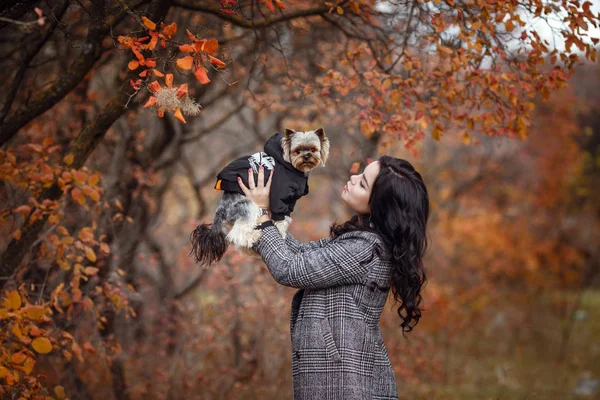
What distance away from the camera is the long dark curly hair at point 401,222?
10.7ft

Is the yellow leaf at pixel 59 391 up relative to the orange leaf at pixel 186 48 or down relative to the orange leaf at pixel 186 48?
down

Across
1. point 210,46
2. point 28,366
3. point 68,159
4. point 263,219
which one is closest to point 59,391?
point 28,366

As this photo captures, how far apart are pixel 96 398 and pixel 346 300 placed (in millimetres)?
4083

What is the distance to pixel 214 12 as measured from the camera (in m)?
4.04

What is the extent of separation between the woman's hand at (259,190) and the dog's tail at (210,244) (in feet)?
0.88

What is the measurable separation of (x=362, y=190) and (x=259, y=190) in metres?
0.63

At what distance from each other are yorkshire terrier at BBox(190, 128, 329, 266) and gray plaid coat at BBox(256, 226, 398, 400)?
0.17m

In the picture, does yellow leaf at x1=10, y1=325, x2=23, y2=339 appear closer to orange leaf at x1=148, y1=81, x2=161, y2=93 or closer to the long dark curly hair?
orange leaf at x1=148, y1=81, x2=161, y2=93

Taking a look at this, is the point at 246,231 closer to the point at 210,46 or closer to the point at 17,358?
the point at 210,46

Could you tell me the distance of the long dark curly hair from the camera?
3273mm

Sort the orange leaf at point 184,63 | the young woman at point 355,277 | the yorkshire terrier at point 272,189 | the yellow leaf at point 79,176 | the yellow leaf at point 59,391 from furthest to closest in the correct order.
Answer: the yellow leaf at point 79,176 → the yellow leaf at point 59,391 → the yorkshire terrier at point 272,189 → the young woman at point 355,277 → the orange leaf at point 184,63

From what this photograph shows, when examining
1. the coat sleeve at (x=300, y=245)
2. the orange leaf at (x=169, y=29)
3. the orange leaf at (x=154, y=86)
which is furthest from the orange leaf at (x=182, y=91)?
the coat sleeve at (x=300, y=245)

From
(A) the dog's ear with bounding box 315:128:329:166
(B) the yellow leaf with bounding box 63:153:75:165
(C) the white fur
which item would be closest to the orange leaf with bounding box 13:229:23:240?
(B) the yellow leaf with bounding box 63:153:75:165

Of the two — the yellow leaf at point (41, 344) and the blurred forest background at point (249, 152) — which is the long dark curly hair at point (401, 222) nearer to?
the blurred forest background at point (249, 152)
